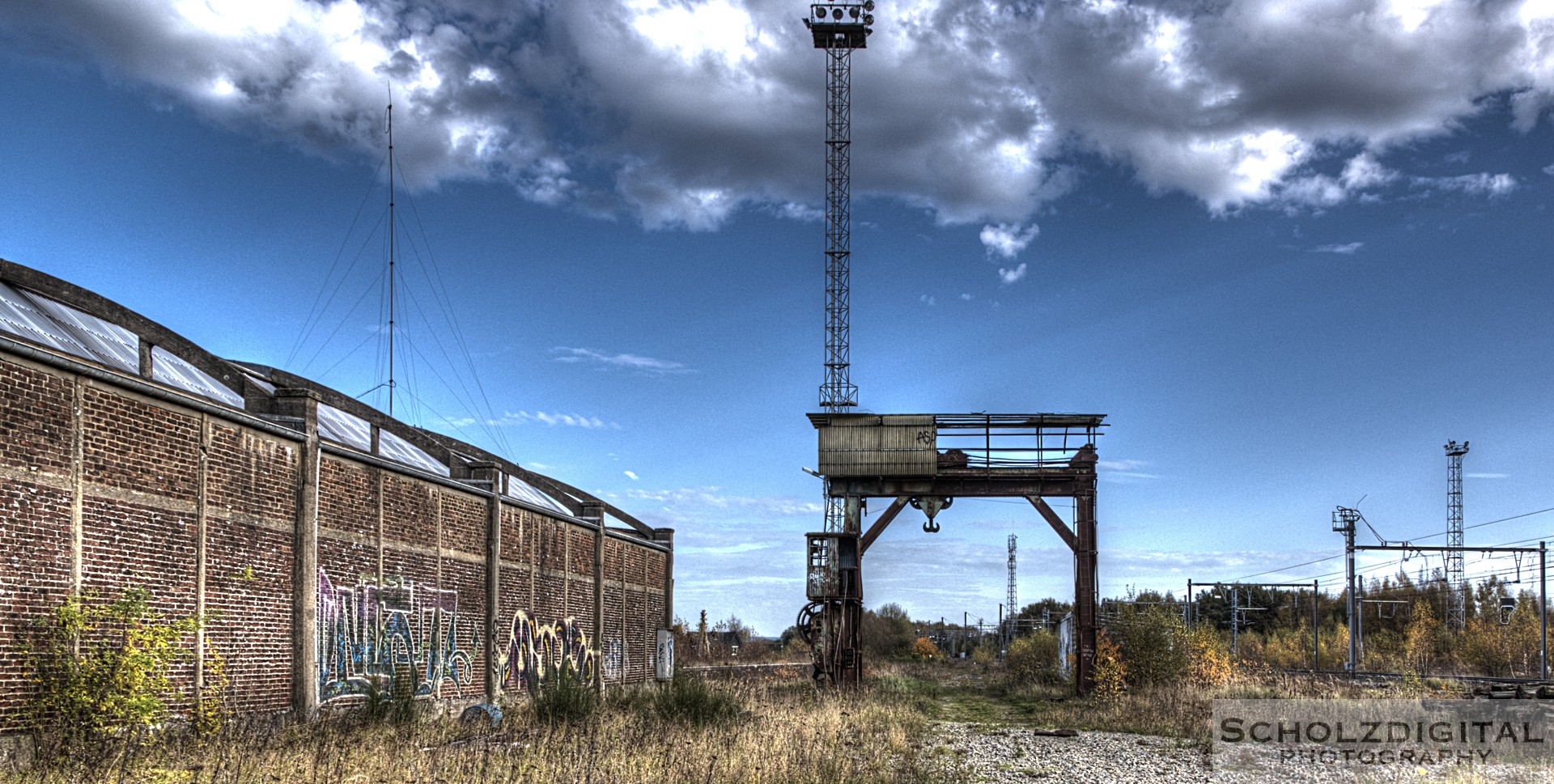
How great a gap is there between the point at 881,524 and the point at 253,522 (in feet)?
53.4

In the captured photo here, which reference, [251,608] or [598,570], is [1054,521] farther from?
[251,608]

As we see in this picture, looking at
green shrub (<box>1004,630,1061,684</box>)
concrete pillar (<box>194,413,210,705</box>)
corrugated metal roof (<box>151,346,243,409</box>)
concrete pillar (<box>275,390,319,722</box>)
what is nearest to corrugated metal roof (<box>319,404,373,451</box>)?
corrugated metal roof (<box>151,346,243,409</box>)

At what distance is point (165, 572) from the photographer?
13.3m

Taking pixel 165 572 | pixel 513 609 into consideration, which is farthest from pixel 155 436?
pixel 513 609

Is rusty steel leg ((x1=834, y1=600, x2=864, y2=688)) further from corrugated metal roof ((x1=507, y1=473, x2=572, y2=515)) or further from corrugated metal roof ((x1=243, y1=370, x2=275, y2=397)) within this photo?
corrugated metal roof ((x1=243, y1=370, x2=275, y2=397))

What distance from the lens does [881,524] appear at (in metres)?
28.3

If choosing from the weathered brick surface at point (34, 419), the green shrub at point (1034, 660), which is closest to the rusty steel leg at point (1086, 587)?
the green shrub at point (1034, 660)

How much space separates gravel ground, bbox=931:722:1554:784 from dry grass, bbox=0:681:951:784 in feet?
3.68

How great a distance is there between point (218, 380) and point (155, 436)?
3.97 meters

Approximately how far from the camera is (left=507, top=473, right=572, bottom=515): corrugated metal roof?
25.4m

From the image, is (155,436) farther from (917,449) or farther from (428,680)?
(917,449)

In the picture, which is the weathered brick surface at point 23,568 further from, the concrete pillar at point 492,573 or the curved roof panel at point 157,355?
the concrete pillar at point 492,573

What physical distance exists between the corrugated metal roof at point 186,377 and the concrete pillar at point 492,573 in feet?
17.8

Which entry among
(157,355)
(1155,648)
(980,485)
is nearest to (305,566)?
(157,355)
